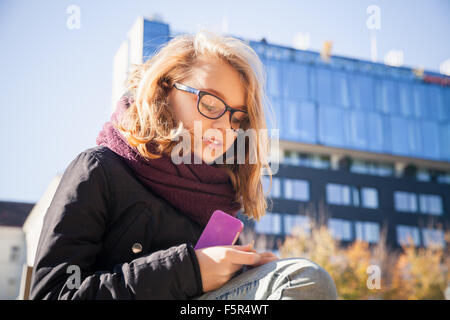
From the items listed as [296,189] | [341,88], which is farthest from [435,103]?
[296,189]

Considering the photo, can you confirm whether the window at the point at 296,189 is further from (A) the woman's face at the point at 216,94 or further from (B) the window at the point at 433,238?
(A) the woman's face at the point at 216,94

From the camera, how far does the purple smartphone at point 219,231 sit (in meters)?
1.42

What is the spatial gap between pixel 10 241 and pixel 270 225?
47.6ft

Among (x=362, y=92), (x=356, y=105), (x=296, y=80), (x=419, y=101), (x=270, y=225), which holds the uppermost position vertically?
(x=296, y=80)

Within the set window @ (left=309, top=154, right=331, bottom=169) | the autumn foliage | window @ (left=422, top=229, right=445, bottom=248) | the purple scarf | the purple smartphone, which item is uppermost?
window @ (left=309, top=154, right=331, bottom=169)

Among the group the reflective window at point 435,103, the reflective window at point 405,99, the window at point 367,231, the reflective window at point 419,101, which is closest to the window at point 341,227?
the window at point 367,231

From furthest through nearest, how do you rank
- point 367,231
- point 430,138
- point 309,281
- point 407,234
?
point 430,138
point 407,234
point 367,231
point 309,281

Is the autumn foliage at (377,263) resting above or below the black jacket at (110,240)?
below

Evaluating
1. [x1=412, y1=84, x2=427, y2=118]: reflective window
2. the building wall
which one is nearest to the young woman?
the building wall

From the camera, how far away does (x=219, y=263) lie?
48.1 inches

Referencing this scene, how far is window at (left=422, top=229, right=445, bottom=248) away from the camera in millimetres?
31203

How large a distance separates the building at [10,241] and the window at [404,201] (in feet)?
72.4

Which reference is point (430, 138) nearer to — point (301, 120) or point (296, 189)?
point (301, 120)

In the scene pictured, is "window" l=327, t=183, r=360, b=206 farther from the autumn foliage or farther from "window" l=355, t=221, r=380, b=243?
the autumn foliage
